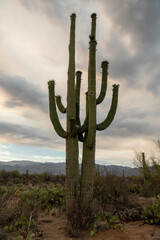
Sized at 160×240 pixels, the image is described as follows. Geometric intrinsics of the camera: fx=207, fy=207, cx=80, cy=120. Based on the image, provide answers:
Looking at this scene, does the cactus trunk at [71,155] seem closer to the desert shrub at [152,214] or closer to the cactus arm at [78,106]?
the cactus arm at [78,106]

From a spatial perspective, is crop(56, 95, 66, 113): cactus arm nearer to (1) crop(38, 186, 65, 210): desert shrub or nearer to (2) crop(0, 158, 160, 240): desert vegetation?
(2) crop(0, 158, 160, 240): desert vegetation

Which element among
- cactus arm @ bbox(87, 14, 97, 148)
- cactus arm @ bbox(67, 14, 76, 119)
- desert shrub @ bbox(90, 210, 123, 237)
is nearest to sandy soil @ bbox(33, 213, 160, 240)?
desert shrub @ bbox(90, 210, 123, 237)

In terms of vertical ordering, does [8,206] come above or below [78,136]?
below

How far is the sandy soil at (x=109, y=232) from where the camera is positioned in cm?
453

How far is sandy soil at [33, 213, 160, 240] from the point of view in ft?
14.9

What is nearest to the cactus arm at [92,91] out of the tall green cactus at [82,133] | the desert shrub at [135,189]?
the tall green cactus at [82,133]

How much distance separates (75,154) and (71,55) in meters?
3.05

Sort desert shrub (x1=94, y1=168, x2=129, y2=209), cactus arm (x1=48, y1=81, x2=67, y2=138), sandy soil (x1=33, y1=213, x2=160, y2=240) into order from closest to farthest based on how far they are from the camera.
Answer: sandy soil (x1=33, y1=213, x2=160, y2=240) < cactus arm (x1=48, y1=81, x2=67, y2=138) < desert shrub (x1=94, y1=168, x2=129, y2=209)

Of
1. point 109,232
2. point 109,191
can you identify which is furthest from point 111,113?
point 109,232

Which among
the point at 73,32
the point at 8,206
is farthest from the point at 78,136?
the point at 73,32

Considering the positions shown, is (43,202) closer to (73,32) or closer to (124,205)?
(124,205)

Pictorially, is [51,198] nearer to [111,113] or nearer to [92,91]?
[111,113]

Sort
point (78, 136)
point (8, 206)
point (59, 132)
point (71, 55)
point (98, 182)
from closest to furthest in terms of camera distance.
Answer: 1. point (8, 206)
2. point (59, 132)
3. point (78, 136)
4. point (71, 55)
5. point (98, 182)

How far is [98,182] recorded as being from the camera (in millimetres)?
7242
